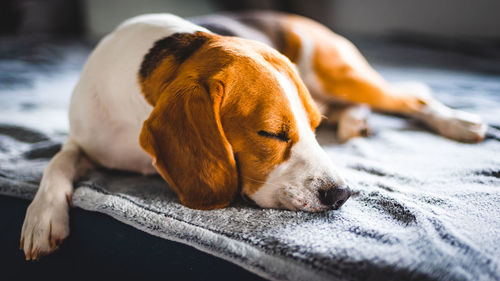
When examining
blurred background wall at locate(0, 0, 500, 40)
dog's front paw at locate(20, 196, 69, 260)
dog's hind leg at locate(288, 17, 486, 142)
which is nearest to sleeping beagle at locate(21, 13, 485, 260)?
dog's front paw at locate(20, 196, 69, 260)

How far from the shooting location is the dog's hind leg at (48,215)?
100 cm

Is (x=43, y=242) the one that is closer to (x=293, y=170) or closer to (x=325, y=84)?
(x=293, y=170)

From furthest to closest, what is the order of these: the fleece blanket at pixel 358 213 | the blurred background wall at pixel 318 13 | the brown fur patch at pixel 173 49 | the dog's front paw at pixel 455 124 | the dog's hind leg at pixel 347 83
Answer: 1. the blurred background wall at pixel 318 13
2. the dog's hind leg at pixel 347 83
3. the dog's front paw at pixel 455 124
4. the brown fur patch at pixel 173 49
5. the fleece blanket at pixel 358 213

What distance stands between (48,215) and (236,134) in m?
0.60

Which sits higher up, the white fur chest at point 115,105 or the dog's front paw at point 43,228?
the white fur chest at point 115,105

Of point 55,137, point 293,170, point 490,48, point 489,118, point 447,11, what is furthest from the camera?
point 447,11

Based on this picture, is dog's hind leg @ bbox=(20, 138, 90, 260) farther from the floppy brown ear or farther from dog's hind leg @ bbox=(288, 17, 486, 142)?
dog's hind leg @ bbox=(288, 17, 486, 142)

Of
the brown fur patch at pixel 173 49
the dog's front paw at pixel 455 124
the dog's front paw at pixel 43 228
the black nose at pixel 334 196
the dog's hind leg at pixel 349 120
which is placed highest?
the brown fur patch at pixel 173 49

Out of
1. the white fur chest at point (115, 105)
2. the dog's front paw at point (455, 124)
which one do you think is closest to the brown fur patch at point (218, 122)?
the white fur chest at point (115, 105)

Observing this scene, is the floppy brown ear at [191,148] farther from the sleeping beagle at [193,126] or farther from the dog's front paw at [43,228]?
the dog's front paw at [43,228]

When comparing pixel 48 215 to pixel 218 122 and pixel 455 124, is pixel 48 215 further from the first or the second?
pixel 455 124

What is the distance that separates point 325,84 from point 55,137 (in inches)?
56.7

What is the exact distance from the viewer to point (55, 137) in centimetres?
162

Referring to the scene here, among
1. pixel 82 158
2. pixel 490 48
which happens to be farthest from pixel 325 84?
pixel 490 48
